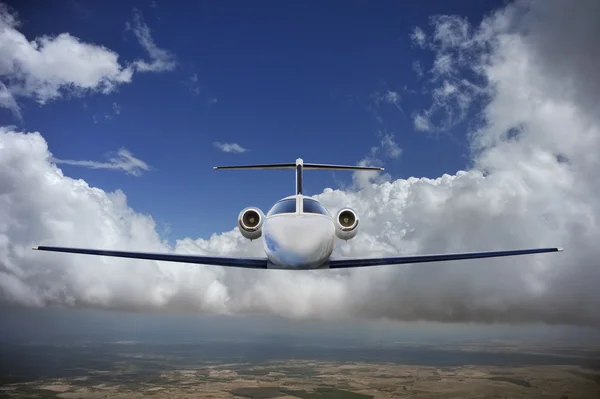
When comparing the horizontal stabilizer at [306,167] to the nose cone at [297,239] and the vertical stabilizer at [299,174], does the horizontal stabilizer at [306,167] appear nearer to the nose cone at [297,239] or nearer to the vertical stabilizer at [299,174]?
the vertical stabilizer at [299,174]

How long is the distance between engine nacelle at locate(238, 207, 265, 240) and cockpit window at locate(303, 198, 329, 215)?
2373 millimetres

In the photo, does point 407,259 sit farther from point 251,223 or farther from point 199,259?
point 199,259

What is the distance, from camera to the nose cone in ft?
44.0

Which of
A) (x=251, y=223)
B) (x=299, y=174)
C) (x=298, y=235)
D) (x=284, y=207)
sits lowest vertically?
(x=298, y=235)

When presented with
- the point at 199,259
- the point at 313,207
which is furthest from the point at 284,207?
the point at 199,259

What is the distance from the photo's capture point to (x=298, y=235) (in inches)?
526

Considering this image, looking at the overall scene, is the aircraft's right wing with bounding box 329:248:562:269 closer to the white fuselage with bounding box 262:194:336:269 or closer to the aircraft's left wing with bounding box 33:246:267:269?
the white fuselage with bounding box 262:194:336:269

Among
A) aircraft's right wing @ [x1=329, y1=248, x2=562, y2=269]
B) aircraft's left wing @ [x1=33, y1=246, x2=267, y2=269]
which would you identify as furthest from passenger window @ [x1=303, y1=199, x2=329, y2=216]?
aircraft's left wing @ [x1=33, y1=246, x2=267, y2=269]

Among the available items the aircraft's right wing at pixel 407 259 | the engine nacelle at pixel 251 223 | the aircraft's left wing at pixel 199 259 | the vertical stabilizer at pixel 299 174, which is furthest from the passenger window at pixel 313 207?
the vertical stabilizer at pixel 299 174

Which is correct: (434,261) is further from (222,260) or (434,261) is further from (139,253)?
(139,253)

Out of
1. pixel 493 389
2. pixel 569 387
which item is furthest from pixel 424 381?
pixel 569 387

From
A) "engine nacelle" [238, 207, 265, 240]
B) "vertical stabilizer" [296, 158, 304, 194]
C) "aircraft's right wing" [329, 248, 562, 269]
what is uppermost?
"vertical stabilizer" [296, 158, 304, 194]

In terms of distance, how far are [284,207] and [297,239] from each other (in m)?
1.74

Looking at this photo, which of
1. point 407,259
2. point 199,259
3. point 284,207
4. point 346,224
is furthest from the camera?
point 199,259
